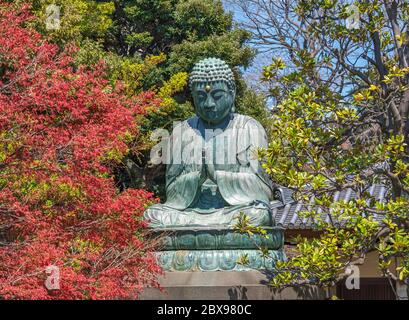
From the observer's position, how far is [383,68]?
862 cm

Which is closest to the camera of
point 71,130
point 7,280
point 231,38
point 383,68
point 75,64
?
point 7,280

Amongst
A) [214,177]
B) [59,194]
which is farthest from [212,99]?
[59,194]

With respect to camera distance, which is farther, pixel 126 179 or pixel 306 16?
pixel 126 179

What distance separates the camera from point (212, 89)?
388 inches

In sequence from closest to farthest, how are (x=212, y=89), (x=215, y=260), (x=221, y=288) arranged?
(x=221, y=288) → (x=215, y=260) → (x=212, y=89)

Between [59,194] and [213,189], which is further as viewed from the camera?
[213,189]

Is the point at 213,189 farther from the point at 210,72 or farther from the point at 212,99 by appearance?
the point at 210,72

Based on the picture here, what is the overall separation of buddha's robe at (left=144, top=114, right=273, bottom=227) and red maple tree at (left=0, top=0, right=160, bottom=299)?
0.76 metres

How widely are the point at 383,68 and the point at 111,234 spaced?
3351 mm

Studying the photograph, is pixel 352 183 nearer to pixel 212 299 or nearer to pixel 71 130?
pixel 212 299

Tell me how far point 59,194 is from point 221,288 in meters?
1.95

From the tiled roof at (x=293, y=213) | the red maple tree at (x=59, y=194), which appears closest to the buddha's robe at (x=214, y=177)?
the red maple tree at (x=59, y=194)

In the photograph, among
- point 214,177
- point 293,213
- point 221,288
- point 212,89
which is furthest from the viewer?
point 293,213

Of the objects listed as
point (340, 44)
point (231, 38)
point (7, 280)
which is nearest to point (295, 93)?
point (340, 44)
